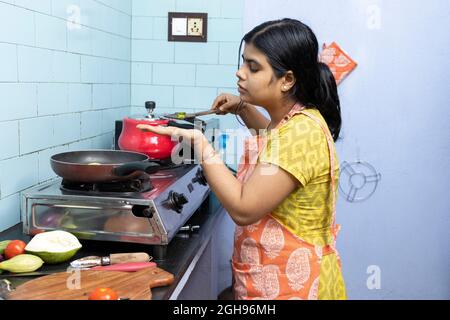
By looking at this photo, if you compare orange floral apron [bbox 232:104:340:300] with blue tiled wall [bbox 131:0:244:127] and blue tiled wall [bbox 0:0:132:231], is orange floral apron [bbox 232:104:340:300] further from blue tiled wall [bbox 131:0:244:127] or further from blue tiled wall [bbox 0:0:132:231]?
blue tiled wall [bbox 131:0:244:127]

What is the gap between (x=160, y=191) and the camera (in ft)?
4.42

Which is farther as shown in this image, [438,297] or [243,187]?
[438,297]

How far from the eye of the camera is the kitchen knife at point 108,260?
3.97 feet

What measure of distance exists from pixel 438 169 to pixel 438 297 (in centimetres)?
62

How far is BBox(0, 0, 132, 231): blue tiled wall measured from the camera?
140 centimetres

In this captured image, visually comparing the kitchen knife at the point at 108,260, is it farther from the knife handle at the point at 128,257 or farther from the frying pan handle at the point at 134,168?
the frying pan handle at the point at 134,168

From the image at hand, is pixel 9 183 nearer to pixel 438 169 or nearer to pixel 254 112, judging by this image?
pixel 254 112

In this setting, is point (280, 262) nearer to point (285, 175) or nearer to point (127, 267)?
point (285, 175)

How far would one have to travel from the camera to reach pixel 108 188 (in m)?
1.35

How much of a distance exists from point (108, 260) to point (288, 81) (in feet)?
2.07

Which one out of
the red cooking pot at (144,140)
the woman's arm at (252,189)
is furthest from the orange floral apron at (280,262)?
the red cooking pot at (144,140)

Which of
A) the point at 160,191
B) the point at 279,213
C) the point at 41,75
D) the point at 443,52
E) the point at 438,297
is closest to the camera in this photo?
the point at 279,213

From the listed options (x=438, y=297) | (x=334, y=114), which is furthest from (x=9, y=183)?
(x=438, y=297)

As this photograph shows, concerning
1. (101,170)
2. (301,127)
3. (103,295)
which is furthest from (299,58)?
(103,295)
